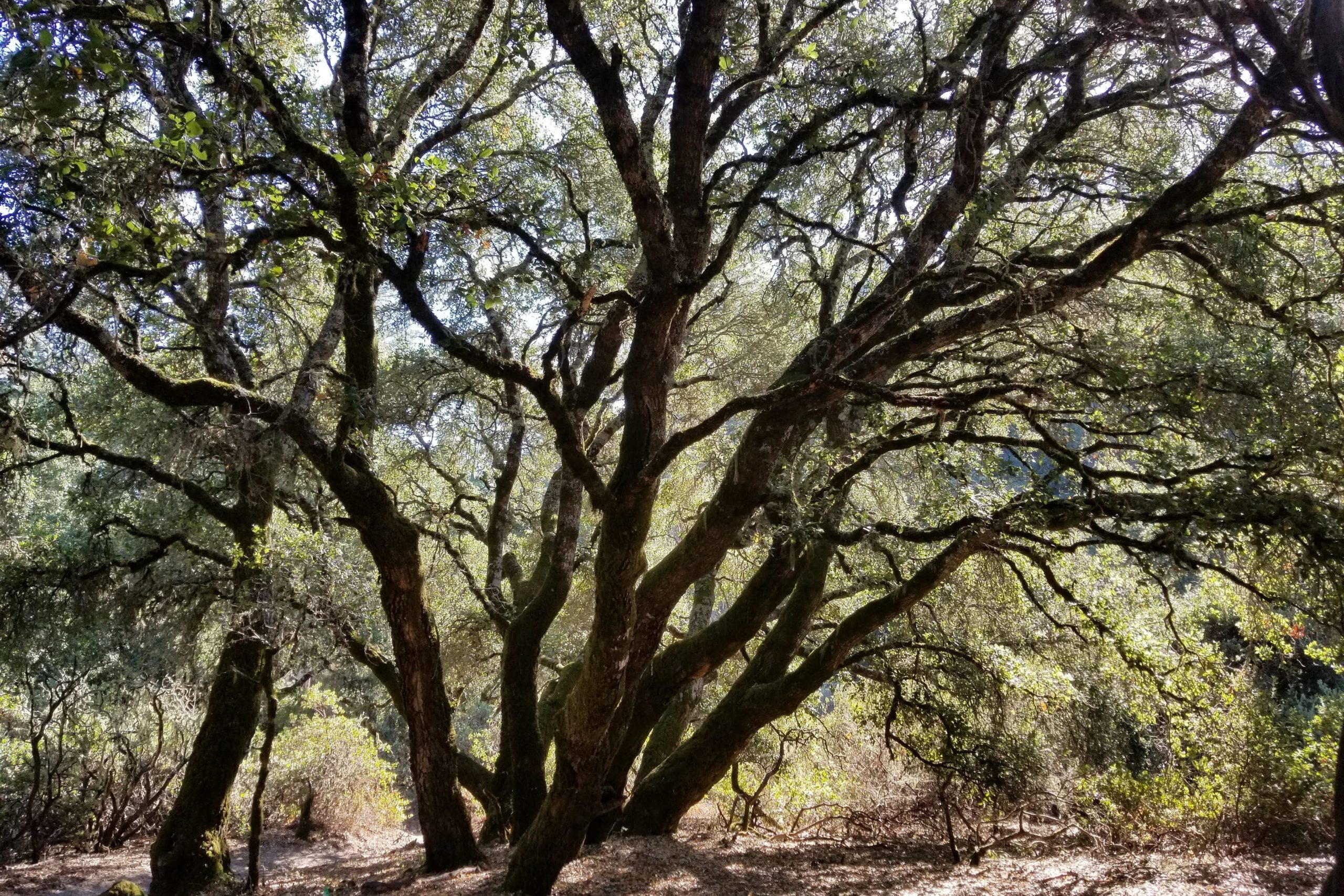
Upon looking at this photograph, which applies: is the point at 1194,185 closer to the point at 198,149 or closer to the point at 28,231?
the point at 198,149

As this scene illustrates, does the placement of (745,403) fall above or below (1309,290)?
below

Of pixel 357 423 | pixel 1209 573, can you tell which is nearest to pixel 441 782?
pixel 357 423

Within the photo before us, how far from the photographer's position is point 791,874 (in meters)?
6.14

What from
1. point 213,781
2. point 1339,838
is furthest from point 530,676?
point 1339,838

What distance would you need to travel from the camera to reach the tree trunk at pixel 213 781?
5938 millimetres

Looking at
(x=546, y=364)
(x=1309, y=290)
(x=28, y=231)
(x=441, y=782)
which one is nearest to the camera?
(x=28, y=231)

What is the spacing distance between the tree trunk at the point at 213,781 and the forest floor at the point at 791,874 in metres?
0.58

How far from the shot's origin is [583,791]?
15.8 ft

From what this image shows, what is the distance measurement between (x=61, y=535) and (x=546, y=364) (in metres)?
12.5

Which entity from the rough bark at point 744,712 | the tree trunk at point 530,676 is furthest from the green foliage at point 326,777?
the rough bark at point 744,712

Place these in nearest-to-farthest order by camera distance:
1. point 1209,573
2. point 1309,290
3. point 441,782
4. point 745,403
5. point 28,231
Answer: point 28,231
point 745,403
point 1309,290
point 441,782
point 1209,573

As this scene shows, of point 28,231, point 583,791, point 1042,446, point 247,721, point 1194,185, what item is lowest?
point 583,791

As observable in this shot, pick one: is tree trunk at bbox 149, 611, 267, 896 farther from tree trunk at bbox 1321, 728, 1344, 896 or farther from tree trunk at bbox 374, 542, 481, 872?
tree trunk at bbox 1321, 728, 1344, 896

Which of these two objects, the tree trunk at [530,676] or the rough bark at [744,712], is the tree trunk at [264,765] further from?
the rough bark at [744,712]
